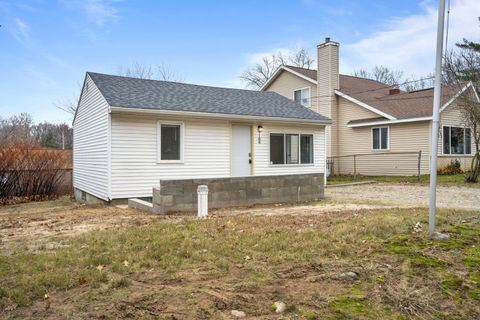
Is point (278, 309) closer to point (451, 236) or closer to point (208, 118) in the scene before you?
point (451, 236)

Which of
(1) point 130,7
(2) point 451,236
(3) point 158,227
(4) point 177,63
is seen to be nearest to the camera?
(2) point 451,236

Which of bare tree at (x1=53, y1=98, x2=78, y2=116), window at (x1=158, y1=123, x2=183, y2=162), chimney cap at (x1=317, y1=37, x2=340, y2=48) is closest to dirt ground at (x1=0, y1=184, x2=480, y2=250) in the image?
window at (x1=158, y1=123, x2=183, y2=162)

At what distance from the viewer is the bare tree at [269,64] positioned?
40406 mm

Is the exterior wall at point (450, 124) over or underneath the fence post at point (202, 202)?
over

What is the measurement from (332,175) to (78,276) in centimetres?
1879

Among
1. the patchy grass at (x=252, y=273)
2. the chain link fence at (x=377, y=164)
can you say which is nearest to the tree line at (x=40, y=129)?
the chain link fence at (x=377, y=164)

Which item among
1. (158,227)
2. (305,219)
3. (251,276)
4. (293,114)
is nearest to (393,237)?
(305,219)

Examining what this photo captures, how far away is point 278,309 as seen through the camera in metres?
3.02

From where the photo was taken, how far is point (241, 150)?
12.9 m

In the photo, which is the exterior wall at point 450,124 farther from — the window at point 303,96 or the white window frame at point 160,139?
the white window frame at point 160,139

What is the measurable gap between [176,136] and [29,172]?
24.7 feet

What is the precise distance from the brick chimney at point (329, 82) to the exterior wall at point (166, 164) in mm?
8698

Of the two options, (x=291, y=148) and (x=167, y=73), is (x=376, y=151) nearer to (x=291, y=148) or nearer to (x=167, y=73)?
(x=291, y=148)

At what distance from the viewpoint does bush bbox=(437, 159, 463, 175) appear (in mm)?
18281
